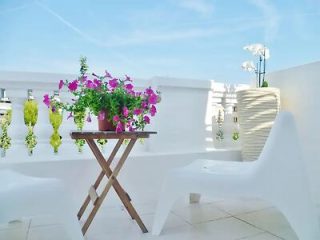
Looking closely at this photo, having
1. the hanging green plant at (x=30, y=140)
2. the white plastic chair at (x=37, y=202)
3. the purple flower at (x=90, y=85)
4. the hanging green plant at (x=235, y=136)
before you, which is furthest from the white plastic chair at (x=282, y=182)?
the hanging green plant at (x=235, y=136)

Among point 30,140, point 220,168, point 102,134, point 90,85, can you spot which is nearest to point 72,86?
point 90,85

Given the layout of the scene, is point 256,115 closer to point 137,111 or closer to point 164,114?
point 164,114

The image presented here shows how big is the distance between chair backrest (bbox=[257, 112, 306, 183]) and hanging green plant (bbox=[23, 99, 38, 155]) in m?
1.84

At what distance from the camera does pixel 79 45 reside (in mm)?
3529

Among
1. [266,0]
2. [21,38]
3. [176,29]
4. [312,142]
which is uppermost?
[266,0]

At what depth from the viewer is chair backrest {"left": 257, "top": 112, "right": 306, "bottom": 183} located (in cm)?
166

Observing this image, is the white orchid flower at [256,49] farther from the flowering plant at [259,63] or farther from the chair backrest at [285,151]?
the chair backrest at [285,151]

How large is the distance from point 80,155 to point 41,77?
768mm

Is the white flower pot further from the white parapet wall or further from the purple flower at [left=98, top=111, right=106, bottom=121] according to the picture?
the purple flower at [left=98, top=111, right=106, bottom=121]

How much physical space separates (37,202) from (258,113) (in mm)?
2337

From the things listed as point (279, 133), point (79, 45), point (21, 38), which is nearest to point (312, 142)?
point (279, 133)

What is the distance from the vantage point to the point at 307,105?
2.87m

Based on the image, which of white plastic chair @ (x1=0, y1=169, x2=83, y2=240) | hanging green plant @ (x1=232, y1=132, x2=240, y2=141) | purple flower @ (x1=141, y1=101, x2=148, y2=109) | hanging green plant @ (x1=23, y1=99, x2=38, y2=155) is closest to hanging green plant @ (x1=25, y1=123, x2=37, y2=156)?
hanging green plant @ (x1=23, y1=99, x2=38, y2=155)

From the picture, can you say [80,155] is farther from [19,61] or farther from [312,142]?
[312,142]
